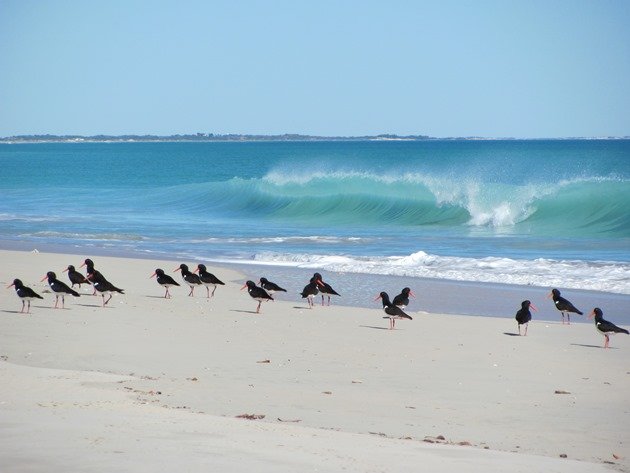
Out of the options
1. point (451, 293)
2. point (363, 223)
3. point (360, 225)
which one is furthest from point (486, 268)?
point (363, 223)

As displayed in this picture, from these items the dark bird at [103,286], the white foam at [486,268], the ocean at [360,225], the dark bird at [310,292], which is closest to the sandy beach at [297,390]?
the dark bird at [103,286]

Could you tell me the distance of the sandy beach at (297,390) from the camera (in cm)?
601

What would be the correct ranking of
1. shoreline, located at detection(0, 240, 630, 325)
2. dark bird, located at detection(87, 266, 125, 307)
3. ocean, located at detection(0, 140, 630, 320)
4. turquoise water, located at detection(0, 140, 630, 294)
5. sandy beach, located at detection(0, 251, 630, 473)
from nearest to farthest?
sandy beach, located at detection(0, 251, 630, 473)
dark bird, located at detection(87, 266, 125, 307)
shoreline, located at detection(0, 240, 630, 325)
ocean, located at detection(0, 140, 630, 320)
turquoise water, located at detection(0, 140, 630, 294)

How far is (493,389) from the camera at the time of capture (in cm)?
911

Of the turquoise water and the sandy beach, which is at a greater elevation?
the turquoise water

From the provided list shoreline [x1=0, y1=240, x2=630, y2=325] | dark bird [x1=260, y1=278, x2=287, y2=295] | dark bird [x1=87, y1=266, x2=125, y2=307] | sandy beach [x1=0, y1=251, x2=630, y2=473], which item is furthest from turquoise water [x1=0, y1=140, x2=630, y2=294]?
dark bird [x1=87, y1=266, x2=125, y2=307]

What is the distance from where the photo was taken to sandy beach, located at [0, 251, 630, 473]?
6012mm

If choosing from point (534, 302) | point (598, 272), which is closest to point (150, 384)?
point (534, 302)

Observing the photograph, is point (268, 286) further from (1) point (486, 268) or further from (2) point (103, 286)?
(1) point (486, 268)

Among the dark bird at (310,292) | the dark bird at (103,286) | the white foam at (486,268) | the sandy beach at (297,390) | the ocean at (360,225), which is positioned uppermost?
the ocean at (360,225)

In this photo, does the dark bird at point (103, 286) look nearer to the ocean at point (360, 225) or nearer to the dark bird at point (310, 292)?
the dark bird at point (310, 292)

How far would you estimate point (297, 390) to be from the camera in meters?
8.68

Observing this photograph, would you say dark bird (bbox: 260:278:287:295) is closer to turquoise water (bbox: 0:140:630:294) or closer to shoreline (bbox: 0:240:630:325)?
shoreline (bbox: 0:240:630:325)

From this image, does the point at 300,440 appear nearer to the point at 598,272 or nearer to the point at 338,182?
the point at 598,272
